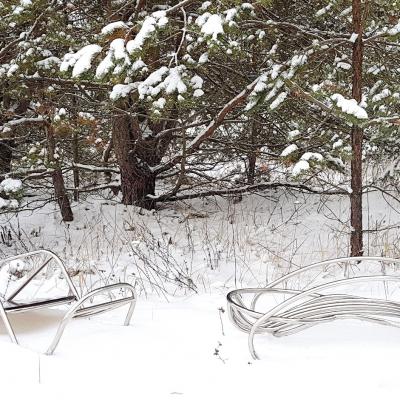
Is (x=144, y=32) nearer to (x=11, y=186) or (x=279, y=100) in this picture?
(x=279, y=100)

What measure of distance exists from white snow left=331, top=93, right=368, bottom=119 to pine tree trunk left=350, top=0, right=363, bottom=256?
25.4 inches

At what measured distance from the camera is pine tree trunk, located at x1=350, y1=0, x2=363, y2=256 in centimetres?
479

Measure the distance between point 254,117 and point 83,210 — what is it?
3.05 metres

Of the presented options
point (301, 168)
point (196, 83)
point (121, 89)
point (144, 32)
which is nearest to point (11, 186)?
point (121, 89)

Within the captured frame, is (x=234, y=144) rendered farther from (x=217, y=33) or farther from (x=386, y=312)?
(x=386, y=312)

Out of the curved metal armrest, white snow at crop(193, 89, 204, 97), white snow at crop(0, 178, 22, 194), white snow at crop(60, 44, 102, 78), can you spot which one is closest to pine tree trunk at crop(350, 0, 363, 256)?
white snow at crop(193, 89, 204, 97)

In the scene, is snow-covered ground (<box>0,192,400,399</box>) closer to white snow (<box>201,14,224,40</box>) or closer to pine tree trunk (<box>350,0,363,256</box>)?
pine tree trunk (<box>350,0,363,256</box>)

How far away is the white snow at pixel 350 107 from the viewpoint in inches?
158

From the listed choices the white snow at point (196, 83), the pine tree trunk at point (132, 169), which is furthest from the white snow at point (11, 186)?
the white snow at point (196, 83)

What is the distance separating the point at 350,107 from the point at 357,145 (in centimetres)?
93

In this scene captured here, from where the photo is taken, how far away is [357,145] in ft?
16.2

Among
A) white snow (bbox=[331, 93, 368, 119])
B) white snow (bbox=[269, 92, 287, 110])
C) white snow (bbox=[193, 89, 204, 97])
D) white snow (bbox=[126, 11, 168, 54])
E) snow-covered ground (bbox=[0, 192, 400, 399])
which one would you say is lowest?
snow-covered ground (bbox=[0, 192, 400, 399])

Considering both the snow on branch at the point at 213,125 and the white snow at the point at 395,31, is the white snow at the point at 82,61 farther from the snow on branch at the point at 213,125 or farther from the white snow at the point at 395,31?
the white snow at the point at 395,31

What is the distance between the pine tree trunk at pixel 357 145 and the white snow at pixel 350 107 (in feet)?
2.12
